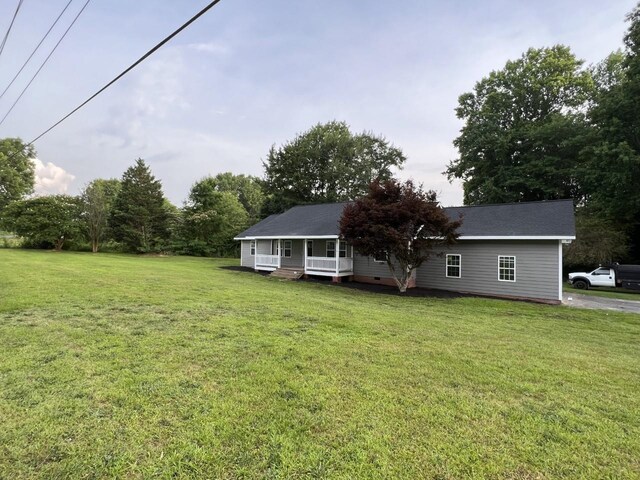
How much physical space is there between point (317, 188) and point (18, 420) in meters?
38.4

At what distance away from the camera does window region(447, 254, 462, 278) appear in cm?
1523

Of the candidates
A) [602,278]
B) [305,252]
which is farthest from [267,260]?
[602,278]

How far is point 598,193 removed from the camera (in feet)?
78.6

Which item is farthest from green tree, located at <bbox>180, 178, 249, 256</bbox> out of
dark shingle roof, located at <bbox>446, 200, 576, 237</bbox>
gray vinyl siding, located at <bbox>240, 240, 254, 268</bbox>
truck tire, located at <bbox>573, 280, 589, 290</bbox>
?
truck tire, located at <bbox>573, 280, 589, 290</bbox>

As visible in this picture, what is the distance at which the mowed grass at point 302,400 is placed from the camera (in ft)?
8.29

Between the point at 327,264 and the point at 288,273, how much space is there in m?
2.66

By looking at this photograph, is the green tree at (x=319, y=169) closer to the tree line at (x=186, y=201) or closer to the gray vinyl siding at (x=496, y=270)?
the tree line at (x=186, y=201)

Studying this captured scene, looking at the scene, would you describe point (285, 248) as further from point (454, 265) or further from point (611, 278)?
point (611, 278)

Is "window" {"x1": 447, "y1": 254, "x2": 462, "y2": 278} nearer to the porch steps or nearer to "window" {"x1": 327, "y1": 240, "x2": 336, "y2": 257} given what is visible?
"window" {"x1": 327, "y1": 240, "x2": 336, "y2": 257}

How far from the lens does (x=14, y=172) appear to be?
44250 mm

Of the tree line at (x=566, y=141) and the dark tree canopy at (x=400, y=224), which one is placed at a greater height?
the tree line at (x=566, y=141)

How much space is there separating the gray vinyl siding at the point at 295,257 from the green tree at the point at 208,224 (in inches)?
687

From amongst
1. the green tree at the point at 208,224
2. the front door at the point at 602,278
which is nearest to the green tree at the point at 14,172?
the green tree at the point at 208,224

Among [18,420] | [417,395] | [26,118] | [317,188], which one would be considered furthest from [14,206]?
[417,395]
